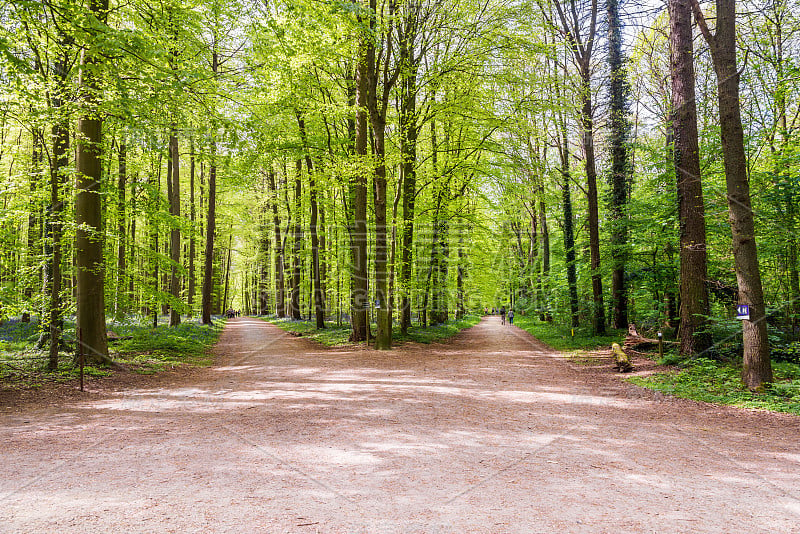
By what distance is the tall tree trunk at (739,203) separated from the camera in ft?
24.7

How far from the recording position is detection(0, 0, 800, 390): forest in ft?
26.8

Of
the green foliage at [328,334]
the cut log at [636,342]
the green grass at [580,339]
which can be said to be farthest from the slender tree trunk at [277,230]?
the cut log at [636,342]

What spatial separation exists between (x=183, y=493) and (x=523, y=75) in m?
15.0

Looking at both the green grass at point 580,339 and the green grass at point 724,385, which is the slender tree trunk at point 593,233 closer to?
the green grass at point 580,339

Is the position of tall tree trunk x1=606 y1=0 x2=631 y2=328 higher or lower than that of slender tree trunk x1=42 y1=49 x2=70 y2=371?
higher

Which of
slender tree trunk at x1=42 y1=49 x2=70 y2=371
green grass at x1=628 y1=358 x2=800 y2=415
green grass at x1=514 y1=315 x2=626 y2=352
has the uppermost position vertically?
slender tree trunk at x1=42 y1=49 x2=70 y2=371

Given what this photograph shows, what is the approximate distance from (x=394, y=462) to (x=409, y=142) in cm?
1202

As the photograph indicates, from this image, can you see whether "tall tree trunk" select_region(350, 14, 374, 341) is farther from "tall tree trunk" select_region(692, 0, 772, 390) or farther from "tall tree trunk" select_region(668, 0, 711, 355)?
"tall tree trunk" select_region(692, 0, 772, 390)

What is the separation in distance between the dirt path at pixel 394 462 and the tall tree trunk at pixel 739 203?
131 centimetres

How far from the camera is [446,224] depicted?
2086cm

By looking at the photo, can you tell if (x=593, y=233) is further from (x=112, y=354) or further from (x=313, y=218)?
(x=112, y=354)

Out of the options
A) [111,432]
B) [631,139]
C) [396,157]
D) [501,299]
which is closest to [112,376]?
[111,432]

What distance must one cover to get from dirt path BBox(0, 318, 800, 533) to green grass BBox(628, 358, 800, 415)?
47cm

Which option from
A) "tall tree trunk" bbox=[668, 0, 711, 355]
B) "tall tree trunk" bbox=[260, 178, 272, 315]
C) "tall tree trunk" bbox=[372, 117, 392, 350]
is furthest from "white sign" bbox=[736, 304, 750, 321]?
"tall tree trunk" bbox=[260, 178, 272, 315]
